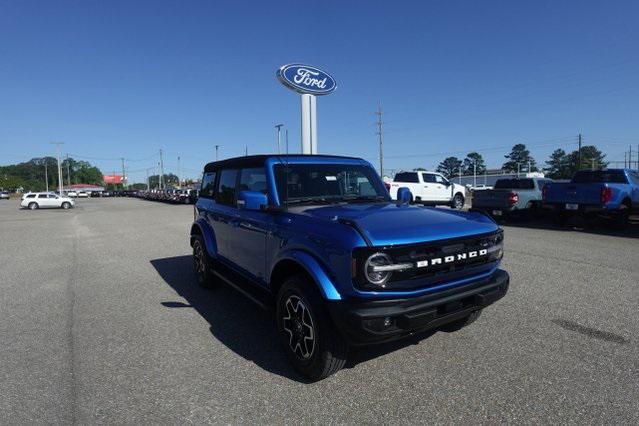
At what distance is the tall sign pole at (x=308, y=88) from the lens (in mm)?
18078

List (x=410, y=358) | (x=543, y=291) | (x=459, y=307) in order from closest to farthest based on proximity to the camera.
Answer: (x=459, y=307), (x=410, y=358), (x=543, y=291)

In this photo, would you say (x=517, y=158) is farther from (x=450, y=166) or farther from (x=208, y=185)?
(x=208, y=185)

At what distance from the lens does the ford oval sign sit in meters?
17.9

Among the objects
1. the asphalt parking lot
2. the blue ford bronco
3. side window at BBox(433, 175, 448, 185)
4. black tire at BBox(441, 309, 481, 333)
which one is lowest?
the asphalt parking lot

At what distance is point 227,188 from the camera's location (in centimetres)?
541

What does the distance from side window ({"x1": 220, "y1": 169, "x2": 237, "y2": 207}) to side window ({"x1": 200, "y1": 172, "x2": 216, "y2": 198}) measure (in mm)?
337

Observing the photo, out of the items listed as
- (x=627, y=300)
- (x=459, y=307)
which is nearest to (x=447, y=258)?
(x=459, y=307)

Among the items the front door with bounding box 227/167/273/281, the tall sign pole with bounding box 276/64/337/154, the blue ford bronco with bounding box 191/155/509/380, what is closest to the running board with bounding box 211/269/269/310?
the blue ford bronco with bounding box 191/155/509/380

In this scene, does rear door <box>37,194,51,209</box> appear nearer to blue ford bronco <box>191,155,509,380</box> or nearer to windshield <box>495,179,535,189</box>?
windshield <box>495,179,535,189</box>

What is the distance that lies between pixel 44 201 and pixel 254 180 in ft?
131

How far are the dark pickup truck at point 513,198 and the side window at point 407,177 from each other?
633cm

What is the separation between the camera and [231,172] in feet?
17.7

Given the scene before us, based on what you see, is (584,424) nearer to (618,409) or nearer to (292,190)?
(618,409)

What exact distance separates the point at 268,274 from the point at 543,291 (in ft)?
13.3
